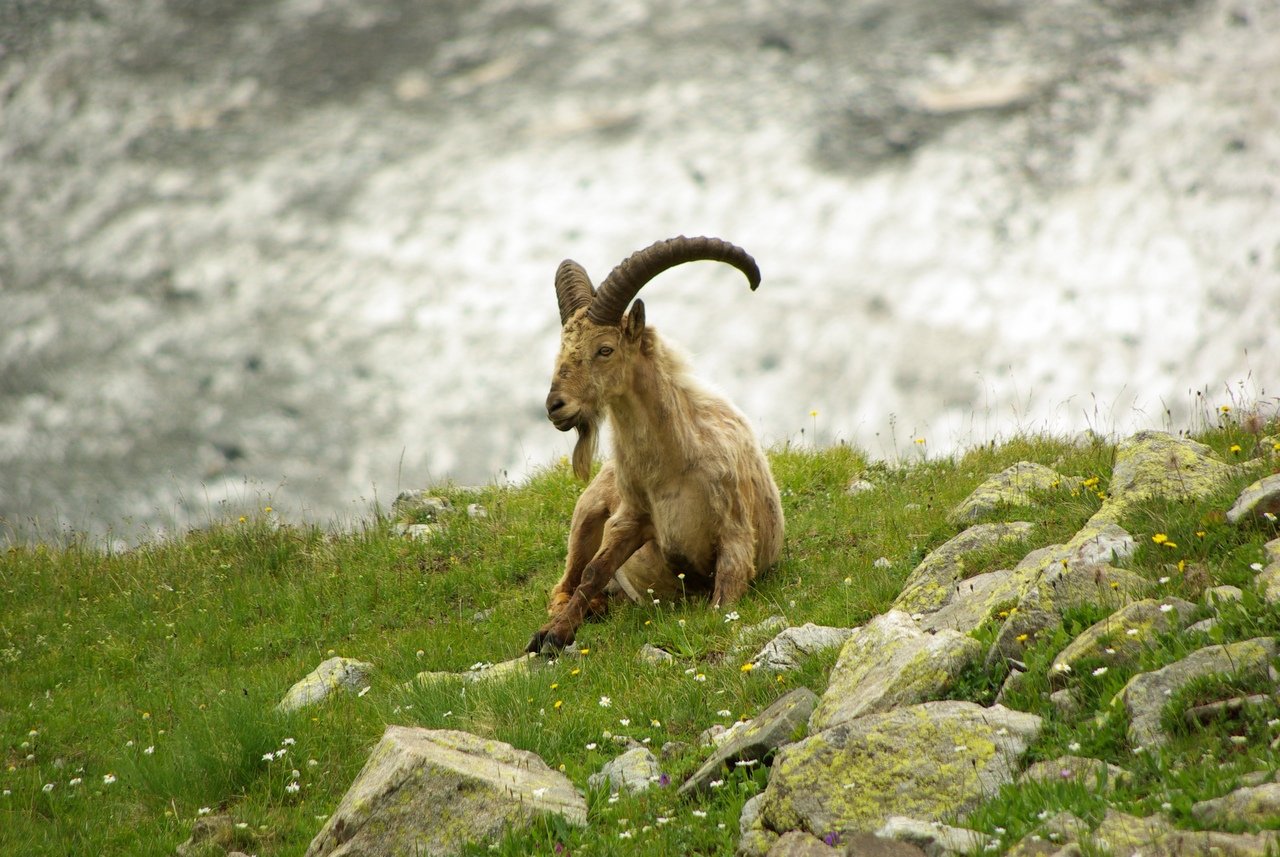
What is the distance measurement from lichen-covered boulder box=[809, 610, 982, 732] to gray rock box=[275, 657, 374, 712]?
4.22 metres

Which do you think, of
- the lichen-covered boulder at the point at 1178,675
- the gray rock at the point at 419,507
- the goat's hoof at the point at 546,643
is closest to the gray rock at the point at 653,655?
the goat's hoof at the point at 546,643

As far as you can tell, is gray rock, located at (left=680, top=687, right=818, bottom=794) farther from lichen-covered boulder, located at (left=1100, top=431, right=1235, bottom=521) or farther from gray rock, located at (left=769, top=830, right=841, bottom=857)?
lichen-covered boulder, located at (left=1100, top=431, right=1235, bottom=521)

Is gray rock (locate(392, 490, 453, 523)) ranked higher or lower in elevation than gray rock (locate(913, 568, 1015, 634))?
lower

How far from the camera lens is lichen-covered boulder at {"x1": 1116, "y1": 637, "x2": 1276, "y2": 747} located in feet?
14.2

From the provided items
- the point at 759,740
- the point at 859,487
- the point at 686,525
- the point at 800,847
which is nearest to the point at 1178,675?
the point at 800,847

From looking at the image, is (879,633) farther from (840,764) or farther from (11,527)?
(11,527)

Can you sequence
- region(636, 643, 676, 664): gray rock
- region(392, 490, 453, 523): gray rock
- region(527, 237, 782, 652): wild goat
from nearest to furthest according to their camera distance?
region(636, 643, 676, 664): gray rock < region(527, 237, 782, 652): wild goat < region(392, 490, 453, 523): gray rock

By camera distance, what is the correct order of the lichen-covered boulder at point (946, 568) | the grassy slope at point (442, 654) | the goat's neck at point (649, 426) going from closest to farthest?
the grassy slope at point (442, 654), the lichen-covered boulder at point (946, 568), the goat's neck at point (649, 426)

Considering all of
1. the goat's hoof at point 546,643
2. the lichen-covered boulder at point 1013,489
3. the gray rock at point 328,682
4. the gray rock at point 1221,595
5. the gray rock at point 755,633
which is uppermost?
the gray rock at point 1221,595

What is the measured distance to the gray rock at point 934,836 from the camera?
3.85 meters

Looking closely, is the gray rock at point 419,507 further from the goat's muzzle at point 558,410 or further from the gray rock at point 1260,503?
the gray rock at point 1260,503

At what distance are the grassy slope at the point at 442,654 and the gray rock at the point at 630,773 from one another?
10 cm

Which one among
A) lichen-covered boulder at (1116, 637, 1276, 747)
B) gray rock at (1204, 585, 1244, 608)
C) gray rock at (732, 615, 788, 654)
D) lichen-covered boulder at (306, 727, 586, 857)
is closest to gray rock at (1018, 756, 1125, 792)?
lichen-covered boulder at (1116, 637, 1276, 747)

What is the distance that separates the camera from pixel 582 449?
9.85 metres
